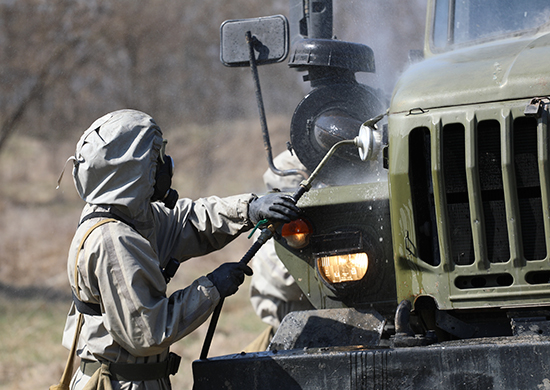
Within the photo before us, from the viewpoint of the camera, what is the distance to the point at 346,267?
3055mm

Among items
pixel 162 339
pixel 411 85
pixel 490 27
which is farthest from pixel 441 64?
pixel 162 339

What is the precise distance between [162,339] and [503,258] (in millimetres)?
1202

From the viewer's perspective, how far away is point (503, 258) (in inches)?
99.2

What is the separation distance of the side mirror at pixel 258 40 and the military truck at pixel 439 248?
75cm

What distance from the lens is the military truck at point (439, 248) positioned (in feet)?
7.86

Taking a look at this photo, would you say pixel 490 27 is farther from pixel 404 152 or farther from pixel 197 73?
pixel 197 73

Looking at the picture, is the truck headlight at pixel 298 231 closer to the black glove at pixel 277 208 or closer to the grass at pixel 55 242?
the black glove at pixel 277 208

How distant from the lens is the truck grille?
2445 mm

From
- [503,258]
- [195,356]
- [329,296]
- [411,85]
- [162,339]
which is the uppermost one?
[411,85]

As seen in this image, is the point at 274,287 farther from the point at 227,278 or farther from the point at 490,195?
the point at 490,195

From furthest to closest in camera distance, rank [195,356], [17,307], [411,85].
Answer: [17,307] < [195,356] < [411,85]

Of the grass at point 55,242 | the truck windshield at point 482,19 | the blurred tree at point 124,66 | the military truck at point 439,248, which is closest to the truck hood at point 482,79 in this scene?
the military truck at point 439,248

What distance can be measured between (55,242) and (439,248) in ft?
37.5

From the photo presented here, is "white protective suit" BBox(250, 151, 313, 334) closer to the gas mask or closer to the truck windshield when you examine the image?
the truck windshield
